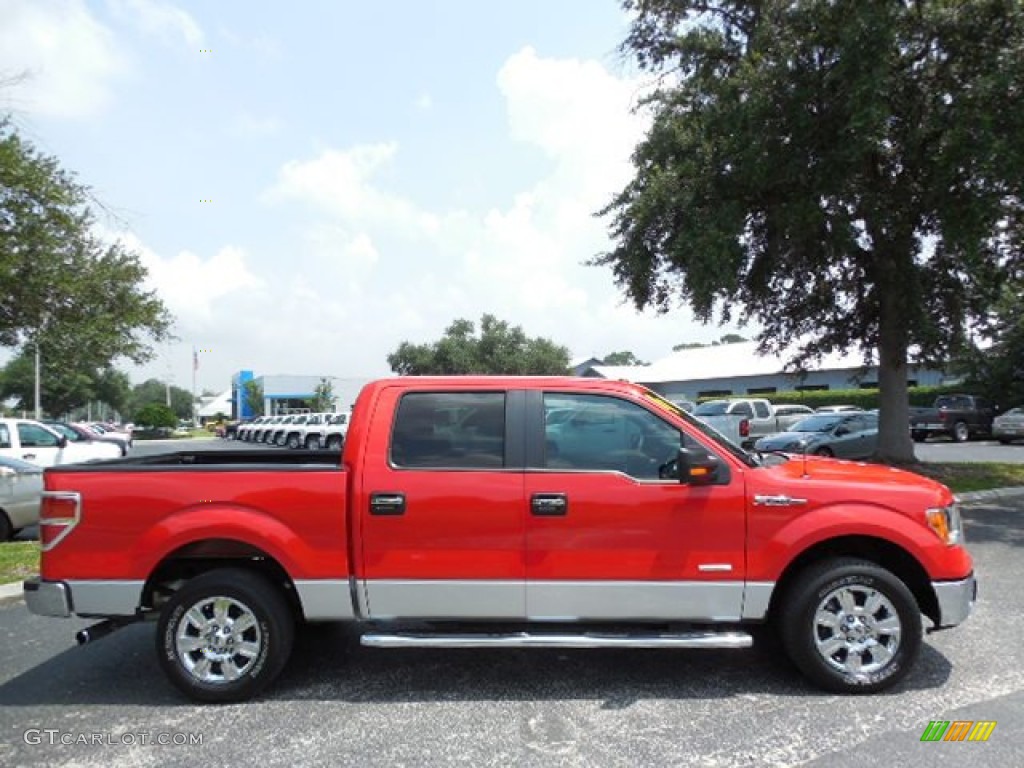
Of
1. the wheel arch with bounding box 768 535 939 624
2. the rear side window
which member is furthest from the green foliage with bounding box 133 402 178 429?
the wheel arch with bounding box 768 535 939 624

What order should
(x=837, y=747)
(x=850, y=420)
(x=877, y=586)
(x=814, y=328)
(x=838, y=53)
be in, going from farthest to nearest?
1. (x=850, y=420)
2. (x=814, y=328)
3. (x=838, y=53)
4. (x=877, y=586)
5. (x=837, y=747)

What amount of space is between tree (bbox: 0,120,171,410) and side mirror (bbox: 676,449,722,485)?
34.8ft

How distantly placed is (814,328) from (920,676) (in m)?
13.0

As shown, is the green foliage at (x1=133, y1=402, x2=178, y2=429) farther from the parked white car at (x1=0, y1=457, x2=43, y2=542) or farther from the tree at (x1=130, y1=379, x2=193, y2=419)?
the tree at (x1=130, y1=379, x2=193, y2=419)

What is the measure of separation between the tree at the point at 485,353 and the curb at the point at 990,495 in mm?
54253

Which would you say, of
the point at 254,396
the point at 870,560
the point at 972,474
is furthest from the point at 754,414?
the point at 254,396

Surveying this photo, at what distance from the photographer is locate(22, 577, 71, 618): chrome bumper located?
4539 mm

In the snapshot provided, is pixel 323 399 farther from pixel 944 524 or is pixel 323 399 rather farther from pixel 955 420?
pixel 944 524

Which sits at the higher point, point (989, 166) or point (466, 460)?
point (989, 166)

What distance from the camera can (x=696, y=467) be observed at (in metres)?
4.45

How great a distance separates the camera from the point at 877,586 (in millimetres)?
4449

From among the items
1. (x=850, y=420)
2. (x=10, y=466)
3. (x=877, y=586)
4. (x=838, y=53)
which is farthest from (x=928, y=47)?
→ (x=10, y=466)

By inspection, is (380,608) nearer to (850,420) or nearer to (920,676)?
(920,676)

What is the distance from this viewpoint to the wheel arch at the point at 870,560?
459 centimetres
